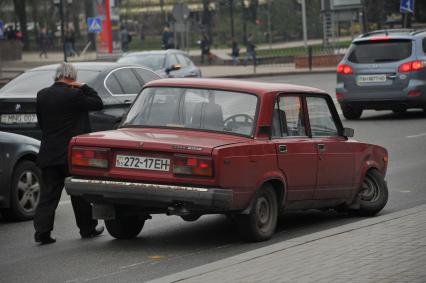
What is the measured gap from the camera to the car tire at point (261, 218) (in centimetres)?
996

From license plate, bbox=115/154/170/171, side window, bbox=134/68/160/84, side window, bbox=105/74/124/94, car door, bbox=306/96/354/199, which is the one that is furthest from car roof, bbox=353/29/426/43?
license plate, bbox=115/154/170/171

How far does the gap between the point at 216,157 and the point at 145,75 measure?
8827 millimetres

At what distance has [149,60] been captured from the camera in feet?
97.2

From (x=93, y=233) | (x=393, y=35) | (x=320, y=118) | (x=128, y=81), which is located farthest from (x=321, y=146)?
(x=393, y=35)

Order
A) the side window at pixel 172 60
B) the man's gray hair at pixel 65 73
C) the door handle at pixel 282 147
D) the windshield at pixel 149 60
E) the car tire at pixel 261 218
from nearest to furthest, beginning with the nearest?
the car tire at pixel 261 218
the door handle at pixel 282 147
the man's gray hair at pixel 65 73
the windshield at pixel 149 60
the side window at pixel 172 60

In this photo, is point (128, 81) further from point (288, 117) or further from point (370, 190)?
point (288, 117)

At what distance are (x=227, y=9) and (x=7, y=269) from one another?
77.2 metres

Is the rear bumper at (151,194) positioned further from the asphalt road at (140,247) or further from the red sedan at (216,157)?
the asphalt road at (140,247)

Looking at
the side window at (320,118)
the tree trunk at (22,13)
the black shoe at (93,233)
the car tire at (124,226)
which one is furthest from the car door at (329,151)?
the tree trunk at (22,13)

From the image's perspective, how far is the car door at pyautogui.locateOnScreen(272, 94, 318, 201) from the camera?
1041cm

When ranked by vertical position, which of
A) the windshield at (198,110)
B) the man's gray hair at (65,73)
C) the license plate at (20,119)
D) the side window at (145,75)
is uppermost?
the man's gray hair at (65,73)

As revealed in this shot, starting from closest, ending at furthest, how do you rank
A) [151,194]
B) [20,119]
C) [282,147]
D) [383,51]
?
[151,194] < [282,147] < [20,119] < [383,51]

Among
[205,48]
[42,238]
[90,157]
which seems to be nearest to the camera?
[90,157]

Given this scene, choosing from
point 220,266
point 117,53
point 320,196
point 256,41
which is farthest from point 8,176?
point 256,41
